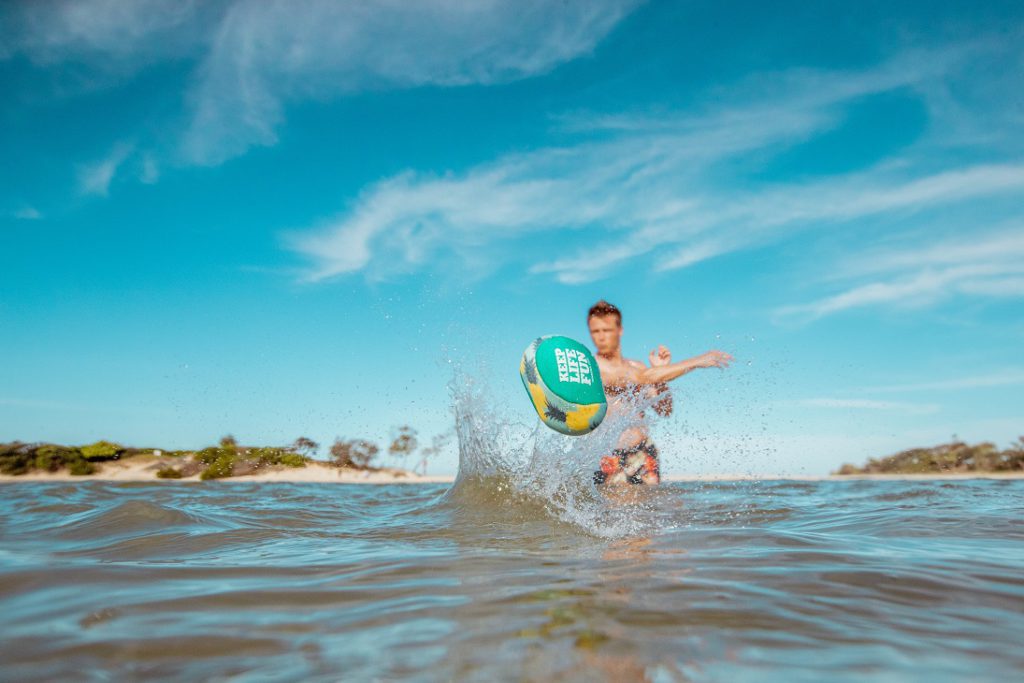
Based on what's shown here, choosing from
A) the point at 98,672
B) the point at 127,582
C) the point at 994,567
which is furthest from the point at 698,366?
the point at 98,672

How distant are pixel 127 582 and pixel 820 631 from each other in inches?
122

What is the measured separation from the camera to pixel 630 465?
853cm

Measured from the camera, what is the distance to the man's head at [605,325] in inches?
339

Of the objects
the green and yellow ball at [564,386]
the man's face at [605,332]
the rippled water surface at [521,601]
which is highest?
the man's face at [605,332]

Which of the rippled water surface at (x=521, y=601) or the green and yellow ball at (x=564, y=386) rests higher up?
the green and yellow ball at (x=564, y=386)

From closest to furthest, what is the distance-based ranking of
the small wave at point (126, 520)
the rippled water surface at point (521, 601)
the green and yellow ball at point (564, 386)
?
1. the rippled water surface at point (521, 601)
2. the small wave at point (126, 520)
3. the green and yellow ball at point (564, 386)

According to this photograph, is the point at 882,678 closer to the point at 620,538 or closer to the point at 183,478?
the point at 620,538

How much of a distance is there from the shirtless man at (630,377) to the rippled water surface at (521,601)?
2784 millimetres

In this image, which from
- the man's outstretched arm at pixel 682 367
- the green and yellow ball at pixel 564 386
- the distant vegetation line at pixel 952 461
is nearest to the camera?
the green and yellow ball at pixel 564 386

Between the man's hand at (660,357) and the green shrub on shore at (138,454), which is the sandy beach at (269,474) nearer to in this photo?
the green shrub on shore at (138,454)

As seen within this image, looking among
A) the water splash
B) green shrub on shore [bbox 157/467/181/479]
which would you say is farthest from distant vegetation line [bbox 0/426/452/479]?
the water splash

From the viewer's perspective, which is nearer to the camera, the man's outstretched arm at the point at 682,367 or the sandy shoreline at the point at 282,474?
the man's outstretched arm at the point at 682,367

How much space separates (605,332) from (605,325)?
0.30 ft

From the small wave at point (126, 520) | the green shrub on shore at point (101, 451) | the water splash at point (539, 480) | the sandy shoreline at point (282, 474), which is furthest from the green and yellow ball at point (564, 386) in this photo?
the green shrub on shore at point (101, 451)
